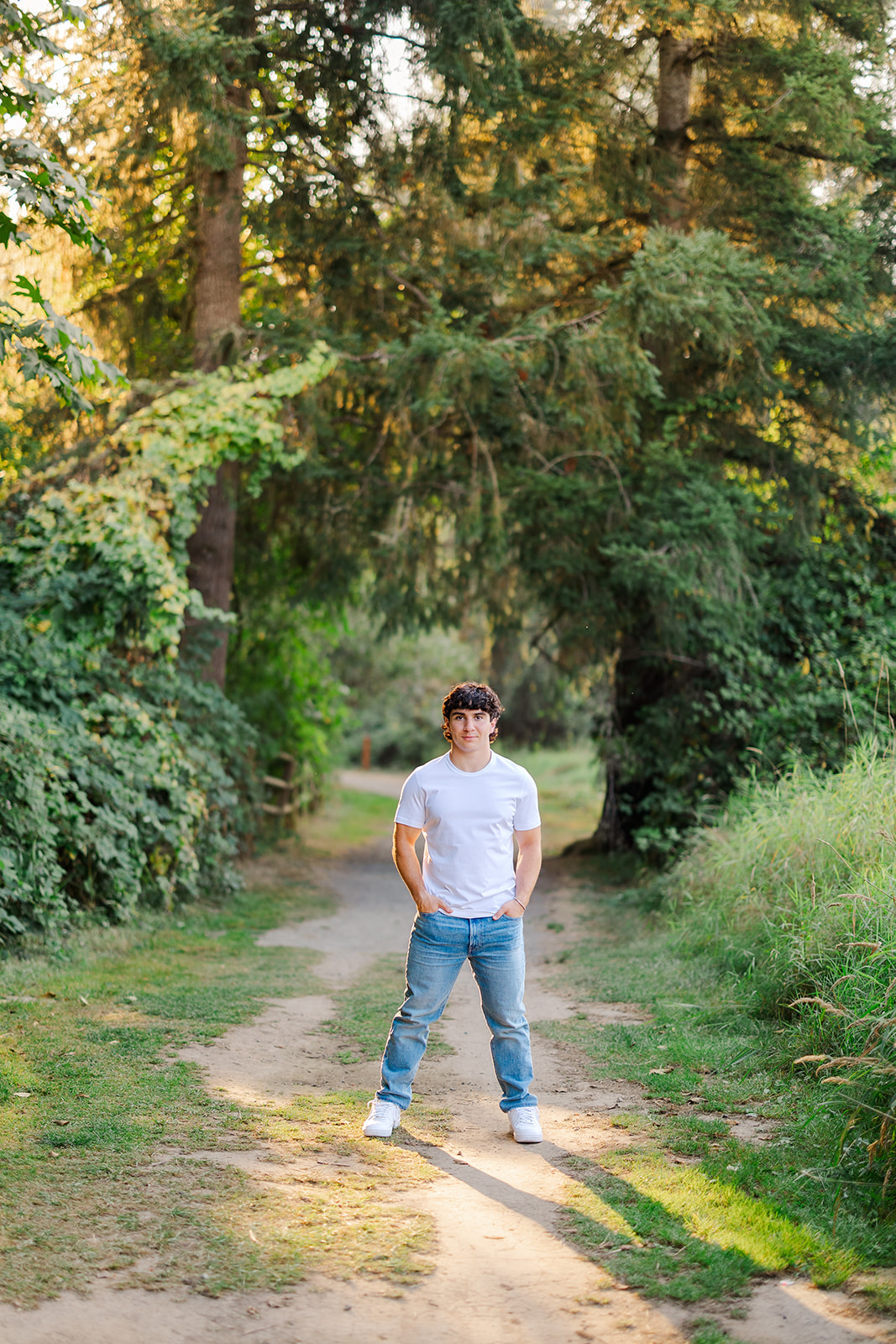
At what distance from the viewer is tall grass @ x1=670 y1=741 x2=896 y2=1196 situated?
412 cm

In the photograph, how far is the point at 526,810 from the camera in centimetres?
440

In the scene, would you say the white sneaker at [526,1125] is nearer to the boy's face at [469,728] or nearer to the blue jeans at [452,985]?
the blue jeans at [452,985]

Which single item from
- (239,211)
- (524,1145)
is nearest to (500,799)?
(524,1145)

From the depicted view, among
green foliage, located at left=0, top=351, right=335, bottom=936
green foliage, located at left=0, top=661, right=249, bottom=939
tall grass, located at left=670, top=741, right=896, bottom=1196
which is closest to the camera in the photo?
tall grass, located at left=670, top=741, right=896, bottom=1196

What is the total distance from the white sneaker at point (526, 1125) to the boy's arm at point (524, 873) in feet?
2.56

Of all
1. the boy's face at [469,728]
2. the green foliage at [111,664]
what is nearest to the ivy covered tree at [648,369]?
the green foliage at [111,664]

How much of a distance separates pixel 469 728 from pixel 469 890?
625 mm

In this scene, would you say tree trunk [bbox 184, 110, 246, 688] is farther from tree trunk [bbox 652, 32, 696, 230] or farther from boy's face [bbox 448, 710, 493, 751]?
boy's face [bbox 448, 710, 493, 751]

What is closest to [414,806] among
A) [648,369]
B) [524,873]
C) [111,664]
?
[524,873]

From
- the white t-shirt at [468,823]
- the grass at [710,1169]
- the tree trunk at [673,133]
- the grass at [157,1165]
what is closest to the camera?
the grass at [157,1165]

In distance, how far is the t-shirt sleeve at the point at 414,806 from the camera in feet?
14.3

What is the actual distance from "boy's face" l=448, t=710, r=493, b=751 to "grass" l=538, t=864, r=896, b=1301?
1.62 m

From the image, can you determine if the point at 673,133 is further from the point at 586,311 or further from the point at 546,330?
the point at 546,330

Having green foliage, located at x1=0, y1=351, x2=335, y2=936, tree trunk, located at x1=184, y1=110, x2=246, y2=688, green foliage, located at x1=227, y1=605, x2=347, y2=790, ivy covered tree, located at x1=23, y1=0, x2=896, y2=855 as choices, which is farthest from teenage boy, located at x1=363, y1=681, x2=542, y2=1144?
green foliage, located at x1=227, y1=605, x2=347, y2=790
